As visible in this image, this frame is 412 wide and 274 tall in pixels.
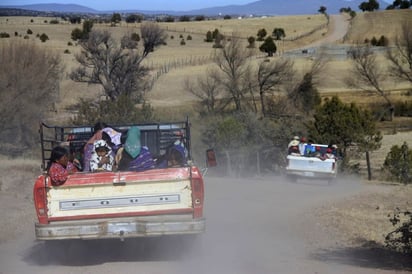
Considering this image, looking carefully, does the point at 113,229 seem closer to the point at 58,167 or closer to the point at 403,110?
the point at 58,167

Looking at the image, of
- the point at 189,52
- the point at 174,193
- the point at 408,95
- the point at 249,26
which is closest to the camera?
the point at 174,193

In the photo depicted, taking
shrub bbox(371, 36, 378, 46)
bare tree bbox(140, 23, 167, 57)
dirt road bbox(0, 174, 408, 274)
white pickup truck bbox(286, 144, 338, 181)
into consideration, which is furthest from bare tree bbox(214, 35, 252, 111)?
shrub bbox(371, 36, 378, 46)

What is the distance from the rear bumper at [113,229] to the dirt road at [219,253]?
483 millimetres

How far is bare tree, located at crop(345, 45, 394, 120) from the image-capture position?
6931cm

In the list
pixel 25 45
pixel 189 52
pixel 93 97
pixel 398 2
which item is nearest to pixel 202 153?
pixel 25 45

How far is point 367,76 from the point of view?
69188 mm

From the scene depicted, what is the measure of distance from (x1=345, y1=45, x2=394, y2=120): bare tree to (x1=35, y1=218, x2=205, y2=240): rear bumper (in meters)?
59.2

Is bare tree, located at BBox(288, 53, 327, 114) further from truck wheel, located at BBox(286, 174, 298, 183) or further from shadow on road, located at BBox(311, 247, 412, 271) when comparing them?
shadow on road, located at BBox(311, 247, 412, 271)

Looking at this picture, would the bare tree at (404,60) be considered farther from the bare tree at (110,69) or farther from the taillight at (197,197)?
the taillight at (197,197)

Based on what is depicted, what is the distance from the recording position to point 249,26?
12412 centimetres

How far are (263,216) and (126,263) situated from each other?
18.9 ft

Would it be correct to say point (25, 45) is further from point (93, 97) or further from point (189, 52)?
point (189, 52)

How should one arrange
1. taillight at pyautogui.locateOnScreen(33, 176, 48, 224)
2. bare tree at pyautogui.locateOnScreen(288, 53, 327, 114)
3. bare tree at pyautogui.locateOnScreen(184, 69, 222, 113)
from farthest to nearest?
bare tree at pyautogui.locateOnScreen(288, 53, 327, 114) < bare tree at pyautogui.locateOnScreen(184, 69, 222, 113) < taillight at pyautogui.locateOnScreen(33, 176, 48, 224)

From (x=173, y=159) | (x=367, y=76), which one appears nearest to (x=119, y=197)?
(x=173, y=159)
